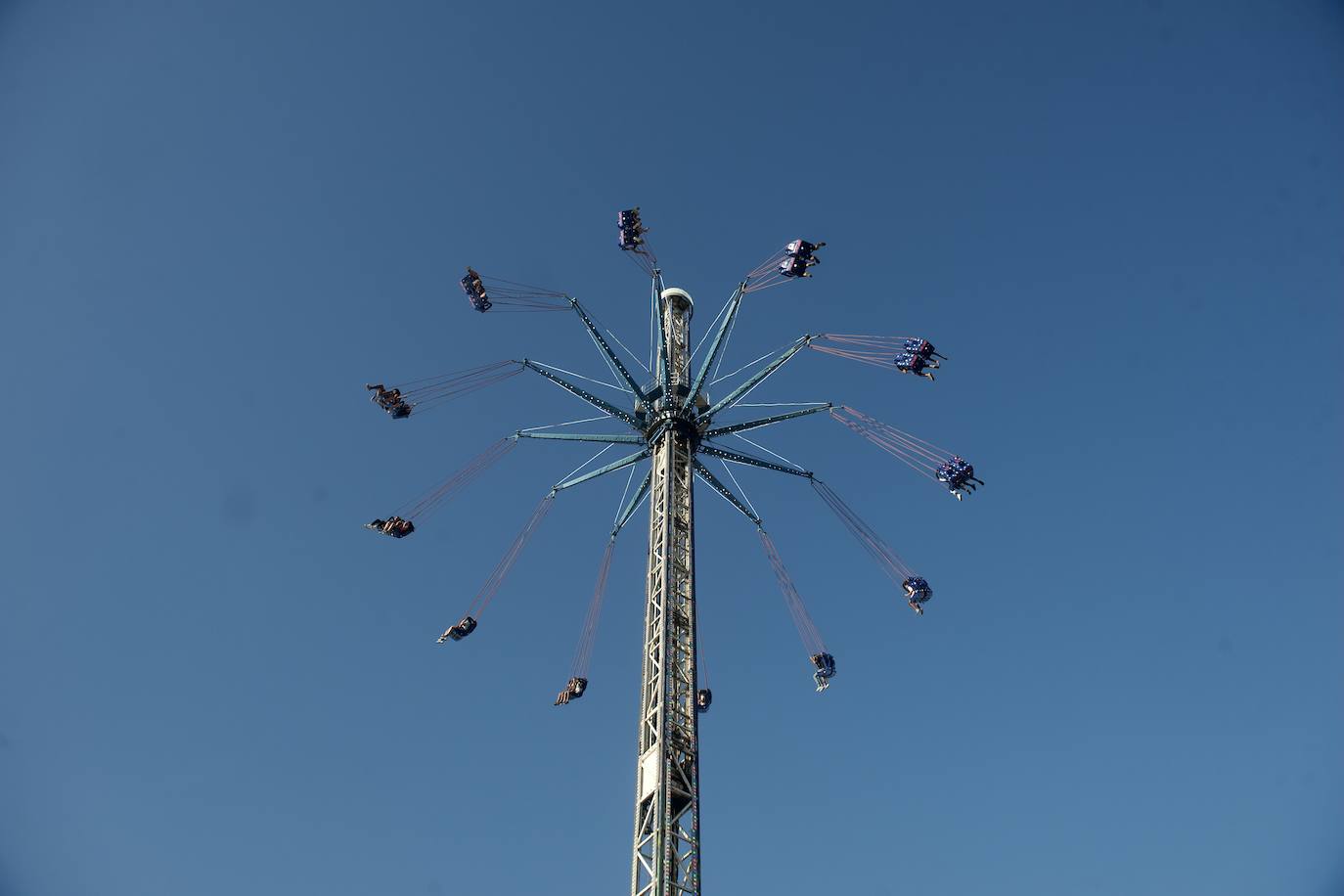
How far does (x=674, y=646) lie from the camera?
33.2m

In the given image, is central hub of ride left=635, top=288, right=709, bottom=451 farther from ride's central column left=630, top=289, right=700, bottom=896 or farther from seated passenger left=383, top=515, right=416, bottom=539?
seated passenger left=383, top=515, right=416, bottom=539

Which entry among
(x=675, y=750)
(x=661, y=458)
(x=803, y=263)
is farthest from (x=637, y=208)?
(x=675, y=750)

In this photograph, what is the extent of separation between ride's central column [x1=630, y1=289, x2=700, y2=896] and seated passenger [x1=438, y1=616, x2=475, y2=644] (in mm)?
11447

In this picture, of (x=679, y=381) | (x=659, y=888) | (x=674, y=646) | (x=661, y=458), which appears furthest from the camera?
(x=679, y=381)

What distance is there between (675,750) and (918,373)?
17.8 m

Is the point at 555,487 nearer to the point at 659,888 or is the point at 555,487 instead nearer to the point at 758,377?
the point at 758,377

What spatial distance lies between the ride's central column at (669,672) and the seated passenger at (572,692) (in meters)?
10.1

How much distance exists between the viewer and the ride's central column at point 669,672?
96.0ft

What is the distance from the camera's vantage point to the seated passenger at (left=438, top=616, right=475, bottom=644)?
42.9 metres

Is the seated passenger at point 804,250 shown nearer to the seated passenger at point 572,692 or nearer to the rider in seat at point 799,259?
the rider in seat at point 799,259

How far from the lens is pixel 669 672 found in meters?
32.2

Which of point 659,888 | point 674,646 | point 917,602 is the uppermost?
point 917,602

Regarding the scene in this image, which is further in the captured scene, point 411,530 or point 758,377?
point 411,530

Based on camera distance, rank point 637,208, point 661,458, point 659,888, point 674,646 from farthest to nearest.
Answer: point 637,208, point 661,458, point 674,646, point 659,888
